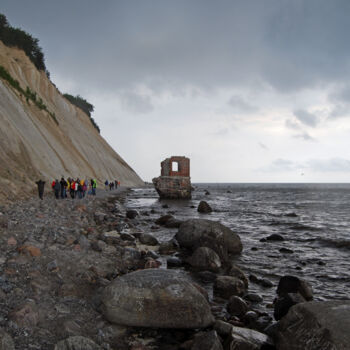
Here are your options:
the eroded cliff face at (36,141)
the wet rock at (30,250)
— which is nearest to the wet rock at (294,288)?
the wet rock at (30,250)

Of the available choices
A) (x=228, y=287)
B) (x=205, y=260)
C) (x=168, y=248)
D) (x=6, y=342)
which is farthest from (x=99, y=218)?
(x=6, y=342)

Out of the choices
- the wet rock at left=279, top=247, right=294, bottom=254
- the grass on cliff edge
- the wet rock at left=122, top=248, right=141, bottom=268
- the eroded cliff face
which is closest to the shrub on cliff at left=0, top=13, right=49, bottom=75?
the eroded cliff face

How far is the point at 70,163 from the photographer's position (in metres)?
32.5

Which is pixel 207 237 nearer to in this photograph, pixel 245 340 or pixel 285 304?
pixel 285 304

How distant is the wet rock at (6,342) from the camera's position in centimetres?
295

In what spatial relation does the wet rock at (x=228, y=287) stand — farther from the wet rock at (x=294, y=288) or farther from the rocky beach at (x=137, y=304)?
the wet rock at (x=294, y=288)

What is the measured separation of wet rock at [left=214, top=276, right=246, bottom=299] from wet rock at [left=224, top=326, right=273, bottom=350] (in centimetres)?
173

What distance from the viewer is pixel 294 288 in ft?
19.6

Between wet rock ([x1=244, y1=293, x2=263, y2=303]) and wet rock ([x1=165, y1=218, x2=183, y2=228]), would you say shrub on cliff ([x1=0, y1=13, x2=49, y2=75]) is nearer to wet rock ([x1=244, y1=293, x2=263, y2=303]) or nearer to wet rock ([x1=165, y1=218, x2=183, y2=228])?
wet rock ([x1=165, y1=218, x2=183, y2=228])

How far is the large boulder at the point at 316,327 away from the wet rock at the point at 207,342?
3.00 feet

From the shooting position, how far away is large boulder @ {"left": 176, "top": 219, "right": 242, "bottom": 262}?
928 cm

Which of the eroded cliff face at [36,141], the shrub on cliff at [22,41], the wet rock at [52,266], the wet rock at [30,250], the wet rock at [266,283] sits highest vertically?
the shrub on cliff at [22,41]

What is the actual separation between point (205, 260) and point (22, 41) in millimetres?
50869

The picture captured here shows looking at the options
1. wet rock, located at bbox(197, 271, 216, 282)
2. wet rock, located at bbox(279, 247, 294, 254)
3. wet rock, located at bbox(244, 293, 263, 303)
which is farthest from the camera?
wet rock, located at bbox(279, 247, 294, 254)
